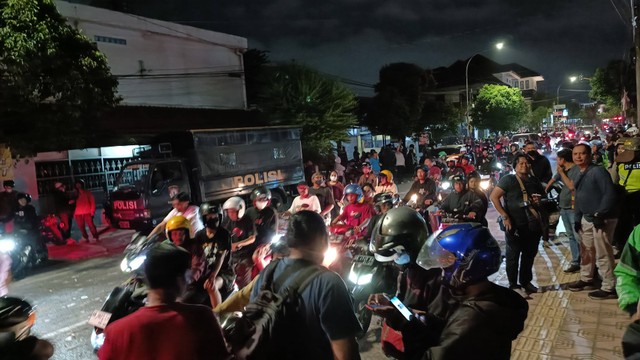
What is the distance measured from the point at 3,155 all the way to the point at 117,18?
472 inches

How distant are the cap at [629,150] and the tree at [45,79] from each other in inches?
499

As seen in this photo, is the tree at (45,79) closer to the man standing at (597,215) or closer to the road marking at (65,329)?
the road marking at (65,329)

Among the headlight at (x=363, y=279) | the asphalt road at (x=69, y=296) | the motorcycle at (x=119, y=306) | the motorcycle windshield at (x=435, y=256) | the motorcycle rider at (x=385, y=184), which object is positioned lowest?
the asphalt road at (x=69, y=296)

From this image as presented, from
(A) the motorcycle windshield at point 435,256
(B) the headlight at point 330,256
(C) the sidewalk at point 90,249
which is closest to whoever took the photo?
(A) the motorcycle windshield at point 435,256

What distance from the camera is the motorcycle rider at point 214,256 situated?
15.2 ft

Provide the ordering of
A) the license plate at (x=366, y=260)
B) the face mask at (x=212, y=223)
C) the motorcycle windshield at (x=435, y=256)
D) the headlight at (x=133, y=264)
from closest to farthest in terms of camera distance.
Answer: the motorcycle windshield at (x=435, y=256)
the license plate at (x=366, y=260)
the headlight at (x=133, y=264)
the face mask at (x=212, y=223)

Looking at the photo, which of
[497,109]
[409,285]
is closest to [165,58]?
[409,285]

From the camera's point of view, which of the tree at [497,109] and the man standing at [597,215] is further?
the tree at [497,109]

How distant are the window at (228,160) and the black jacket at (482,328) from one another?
45.8 ft

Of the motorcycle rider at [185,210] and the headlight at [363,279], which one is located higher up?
the motorcycle rider at [185,210]

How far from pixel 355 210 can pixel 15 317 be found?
4.85 metres

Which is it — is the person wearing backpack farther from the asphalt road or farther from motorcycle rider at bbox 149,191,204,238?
motorcycle rider at bbox 149,191,204,238

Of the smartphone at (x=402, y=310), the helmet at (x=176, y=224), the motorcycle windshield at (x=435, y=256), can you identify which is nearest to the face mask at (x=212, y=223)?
the helmet at (x=176, y=224)

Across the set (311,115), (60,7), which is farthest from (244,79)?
(60,7)
